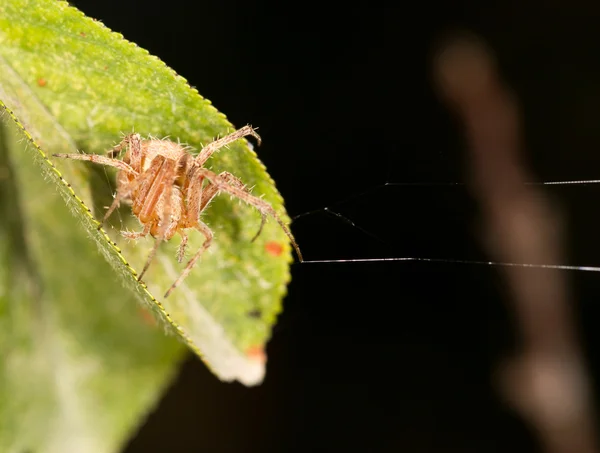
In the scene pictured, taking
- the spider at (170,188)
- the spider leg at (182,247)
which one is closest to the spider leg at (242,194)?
the spider at (170,188)

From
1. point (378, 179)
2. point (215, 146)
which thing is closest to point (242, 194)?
point (215, 146)

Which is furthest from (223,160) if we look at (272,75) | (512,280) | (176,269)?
(512,280)

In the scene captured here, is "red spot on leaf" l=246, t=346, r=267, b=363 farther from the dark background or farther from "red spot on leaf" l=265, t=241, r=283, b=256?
the dark background

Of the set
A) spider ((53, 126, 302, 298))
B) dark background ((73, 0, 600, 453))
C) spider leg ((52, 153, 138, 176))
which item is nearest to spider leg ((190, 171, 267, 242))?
spider ((53, 126, 302, 298))

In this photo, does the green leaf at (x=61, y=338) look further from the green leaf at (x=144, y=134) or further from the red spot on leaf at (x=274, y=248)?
the red spot on leaf at (x=274, y=248)

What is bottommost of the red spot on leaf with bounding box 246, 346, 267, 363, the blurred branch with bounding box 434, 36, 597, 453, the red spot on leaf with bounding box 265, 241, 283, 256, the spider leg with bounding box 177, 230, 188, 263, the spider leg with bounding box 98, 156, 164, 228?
the blurred branch with bounding box 434, 36, 597, 453

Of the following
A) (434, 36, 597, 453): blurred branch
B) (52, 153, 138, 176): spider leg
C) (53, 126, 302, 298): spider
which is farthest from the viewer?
(434, 36, 597, 453): blurred branch

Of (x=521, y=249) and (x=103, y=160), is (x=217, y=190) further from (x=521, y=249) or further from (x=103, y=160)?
(x=521, y=249)
